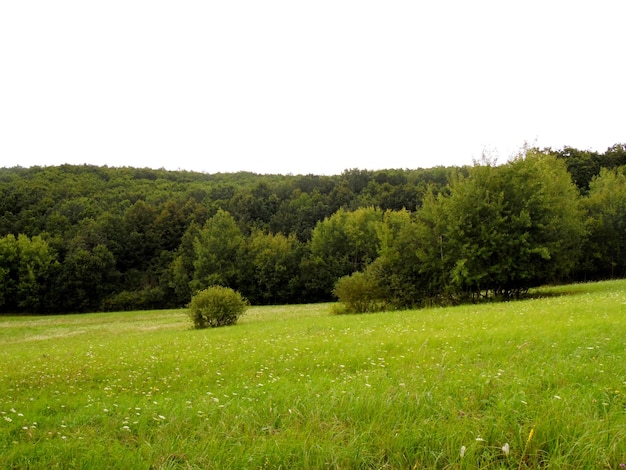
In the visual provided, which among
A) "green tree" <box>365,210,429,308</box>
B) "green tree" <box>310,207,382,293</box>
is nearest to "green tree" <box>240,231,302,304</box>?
"green tree" <box>310,207,382,293</box>

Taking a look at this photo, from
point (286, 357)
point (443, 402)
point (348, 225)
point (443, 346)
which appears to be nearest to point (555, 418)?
→ point (443, 402)

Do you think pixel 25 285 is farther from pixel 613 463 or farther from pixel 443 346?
pixel 613 463

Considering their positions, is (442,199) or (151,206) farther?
(151,206)

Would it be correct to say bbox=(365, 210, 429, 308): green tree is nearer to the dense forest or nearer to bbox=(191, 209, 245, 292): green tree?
the dense forest

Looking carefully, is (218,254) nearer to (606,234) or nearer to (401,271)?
(401,271)

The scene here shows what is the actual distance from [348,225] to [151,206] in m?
46.0

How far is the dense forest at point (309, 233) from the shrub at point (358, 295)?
62 cm

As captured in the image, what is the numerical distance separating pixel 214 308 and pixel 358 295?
37.9ft

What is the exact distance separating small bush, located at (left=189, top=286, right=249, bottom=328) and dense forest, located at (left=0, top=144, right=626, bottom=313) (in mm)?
10262

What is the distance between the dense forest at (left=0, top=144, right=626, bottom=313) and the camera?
1270 inches

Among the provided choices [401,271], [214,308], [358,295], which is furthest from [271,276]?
[214,308]

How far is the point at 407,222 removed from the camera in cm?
3719

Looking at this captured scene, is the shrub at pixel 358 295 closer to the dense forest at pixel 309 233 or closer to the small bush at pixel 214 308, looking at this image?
the dense forest at pixel 309 233

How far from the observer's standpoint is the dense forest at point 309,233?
32.2 metres
